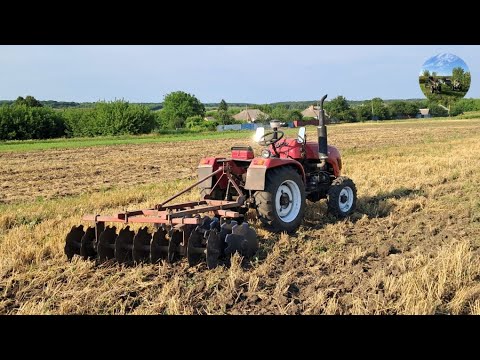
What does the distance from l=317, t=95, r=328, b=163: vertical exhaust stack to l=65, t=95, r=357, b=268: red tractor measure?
15mm

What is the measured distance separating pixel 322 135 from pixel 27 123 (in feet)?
148

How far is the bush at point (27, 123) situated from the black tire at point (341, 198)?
1740 inches

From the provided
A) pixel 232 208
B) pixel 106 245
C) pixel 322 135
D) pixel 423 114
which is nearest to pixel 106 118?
pixel 423 114

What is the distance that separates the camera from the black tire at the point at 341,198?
730 centimetres

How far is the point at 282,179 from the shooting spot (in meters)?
6.37

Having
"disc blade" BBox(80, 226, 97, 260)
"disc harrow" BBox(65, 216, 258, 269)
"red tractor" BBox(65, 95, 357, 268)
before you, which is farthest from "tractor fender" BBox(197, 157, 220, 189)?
"disc blade" BBox(80, 226, 97, 260)

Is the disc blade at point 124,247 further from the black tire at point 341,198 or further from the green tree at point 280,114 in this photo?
the green tree at point 280,114

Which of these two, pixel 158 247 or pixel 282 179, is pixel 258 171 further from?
pixel 158 247

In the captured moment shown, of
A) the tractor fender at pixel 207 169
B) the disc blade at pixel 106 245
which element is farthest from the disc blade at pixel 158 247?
the tractor fender at pixel 207 169

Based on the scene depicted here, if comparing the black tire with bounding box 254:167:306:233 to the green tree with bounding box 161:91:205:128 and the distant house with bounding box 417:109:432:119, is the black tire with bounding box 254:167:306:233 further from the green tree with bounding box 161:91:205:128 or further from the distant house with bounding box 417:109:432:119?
the distant house with bounding box 417:109:432:119
